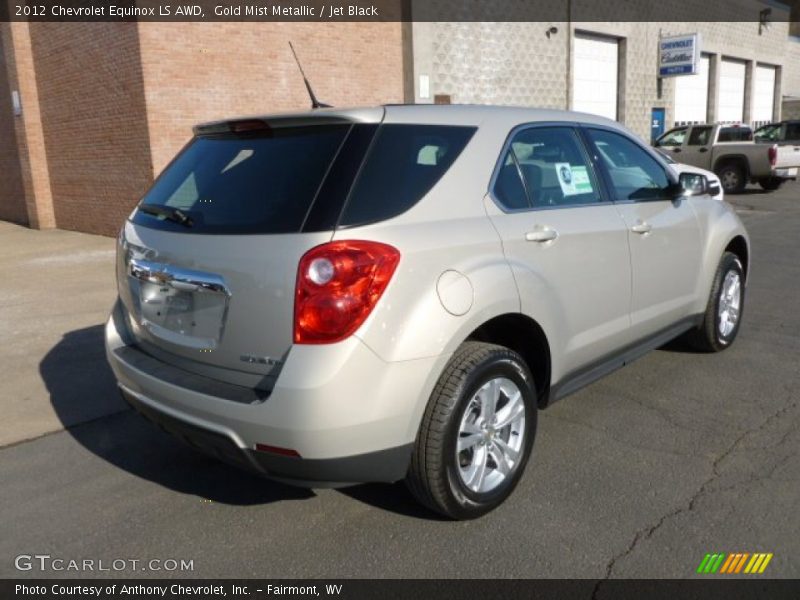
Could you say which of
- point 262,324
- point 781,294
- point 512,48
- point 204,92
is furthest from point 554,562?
point 512,48

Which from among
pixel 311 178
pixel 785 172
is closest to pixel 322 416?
pixel 311 178

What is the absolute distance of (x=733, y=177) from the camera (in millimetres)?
18328

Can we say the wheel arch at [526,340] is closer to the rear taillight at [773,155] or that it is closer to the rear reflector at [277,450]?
the rear reflector at [277,450]

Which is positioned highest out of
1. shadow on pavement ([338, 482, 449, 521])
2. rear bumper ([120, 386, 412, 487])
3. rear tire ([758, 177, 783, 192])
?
rear bumper ([120, 386, 412, 487])

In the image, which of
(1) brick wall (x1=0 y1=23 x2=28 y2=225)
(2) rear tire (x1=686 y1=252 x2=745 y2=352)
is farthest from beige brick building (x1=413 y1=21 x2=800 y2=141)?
(2) rear tire (x1=686 y1=252 x2=745 y2=352)

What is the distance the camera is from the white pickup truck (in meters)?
17.2

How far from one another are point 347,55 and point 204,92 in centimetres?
337

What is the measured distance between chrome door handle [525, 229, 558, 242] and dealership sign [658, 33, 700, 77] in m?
22.8

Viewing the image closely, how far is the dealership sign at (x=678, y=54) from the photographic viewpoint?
23.2 meters

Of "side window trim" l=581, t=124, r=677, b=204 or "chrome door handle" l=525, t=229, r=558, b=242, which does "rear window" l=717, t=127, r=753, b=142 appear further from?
"chrome door handle" l=525, t=229, r=558, b=242

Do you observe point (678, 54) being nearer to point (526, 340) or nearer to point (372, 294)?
point (526, 340)

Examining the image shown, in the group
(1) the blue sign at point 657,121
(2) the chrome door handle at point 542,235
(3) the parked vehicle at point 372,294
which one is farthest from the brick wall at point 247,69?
(1) the blue sign at point 657,121

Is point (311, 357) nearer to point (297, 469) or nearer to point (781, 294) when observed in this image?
point (297, 469)

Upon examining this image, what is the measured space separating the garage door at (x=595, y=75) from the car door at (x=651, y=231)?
17.2 m
